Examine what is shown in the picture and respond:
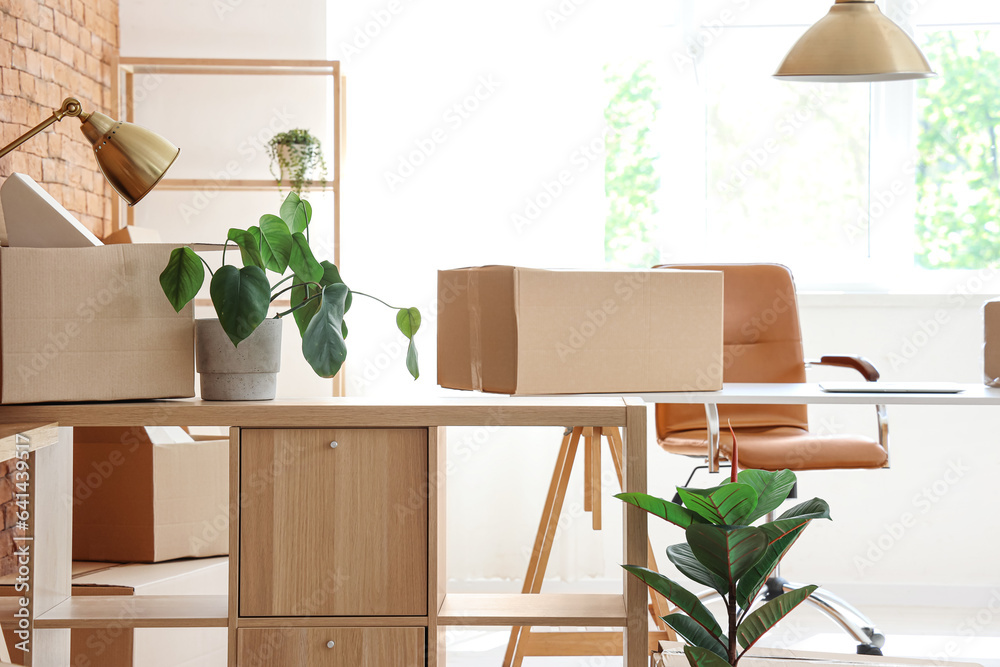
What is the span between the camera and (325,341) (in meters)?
1.60

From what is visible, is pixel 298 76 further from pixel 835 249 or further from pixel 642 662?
pixel 642 662

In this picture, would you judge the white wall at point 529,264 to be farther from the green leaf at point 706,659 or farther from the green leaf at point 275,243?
the green leaf at point 706,659

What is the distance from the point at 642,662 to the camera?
1576 millimetres

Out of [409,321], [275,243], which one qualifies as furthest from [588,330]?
[275,243]

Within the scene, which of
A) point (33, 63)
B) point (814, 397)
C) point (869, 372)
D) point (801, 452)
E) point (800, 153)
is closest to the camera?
point (814, 397)

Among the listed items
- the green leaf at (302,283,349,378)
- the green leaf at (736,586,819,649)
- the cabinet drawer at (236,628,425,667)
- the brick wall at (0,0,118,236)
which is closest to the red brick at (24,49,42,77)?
the brick wall at (0,0,118,236)

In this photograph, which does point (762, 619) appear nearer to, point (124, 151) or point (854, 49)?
point (124, 151)

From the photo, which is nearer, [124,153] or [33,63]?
[124,153]

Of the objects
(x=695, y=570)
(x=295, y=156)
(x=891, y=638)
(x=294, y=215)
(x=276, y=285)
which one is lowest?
(x=891, y=638)

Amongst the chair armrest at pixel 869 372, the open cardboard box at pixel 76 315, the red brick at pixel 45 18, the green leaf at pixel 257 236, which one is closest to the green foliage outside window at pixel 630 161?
the chair armrest at pixel 869 372

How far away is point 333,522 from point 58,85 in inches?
72.7

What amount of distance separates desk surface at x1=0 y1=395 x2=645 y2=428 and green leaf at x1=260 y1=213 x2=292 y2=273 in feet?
0.83

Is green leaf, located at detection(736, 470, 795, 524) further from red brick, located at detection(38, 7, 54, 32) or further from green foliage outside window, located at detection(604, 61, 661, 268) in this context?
red brick, located at detection(38, 7, 54, 32)

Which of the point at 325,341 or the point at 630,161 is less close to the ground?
the point at 630,161
